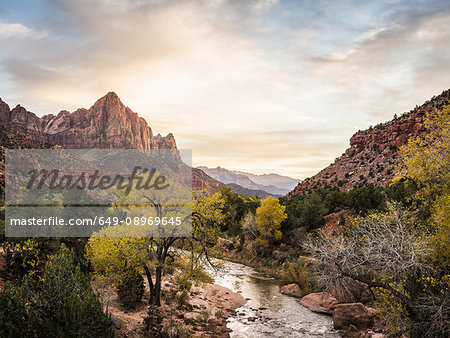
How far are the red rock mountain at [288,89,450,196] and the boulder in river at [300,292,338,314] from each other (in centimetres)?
3865

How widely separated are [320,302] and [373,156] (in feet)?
194

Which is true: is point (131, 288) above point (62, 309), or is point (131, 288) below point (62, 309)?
below

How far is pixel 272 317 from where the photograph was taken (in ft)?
68.8

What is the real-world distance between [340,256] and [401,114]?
7902 centimetres

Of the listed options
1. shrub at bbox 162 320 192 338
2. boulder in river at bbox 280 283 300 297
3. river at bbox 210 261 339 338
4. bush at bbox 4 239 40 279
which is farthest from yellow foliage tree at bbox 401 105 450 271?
bush at bbox 4 239 40 279

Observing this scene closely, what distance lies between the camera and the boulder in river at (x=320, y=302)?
22.5 metres

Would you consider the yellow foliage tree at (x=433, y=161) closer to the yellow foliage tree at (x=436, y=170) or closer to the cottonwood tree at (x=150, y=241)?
the yellow foliage tree at (x=436, y=170)

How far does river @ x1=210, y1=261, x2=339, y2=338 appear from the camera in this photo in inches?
717

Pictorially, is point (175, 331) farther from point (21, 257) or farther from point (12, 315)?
point (21, 257)

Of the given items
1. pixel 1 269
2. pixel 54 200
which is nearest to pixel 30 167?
pixel 54 200

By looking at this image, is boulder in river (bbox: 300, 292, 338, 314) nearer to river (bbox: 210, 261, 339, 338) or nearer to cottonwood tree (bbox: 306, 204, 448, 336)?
river (bbox: 210, 261, 339, 338)

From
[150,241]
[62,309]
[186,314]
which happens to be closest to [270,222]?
[186,314]

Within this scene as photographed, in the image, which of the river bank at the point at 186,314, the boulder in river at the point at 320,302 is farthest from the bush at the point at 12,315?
the boulder in river at the point at 320,302

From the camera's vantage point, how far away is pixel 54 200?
72.1 feet
